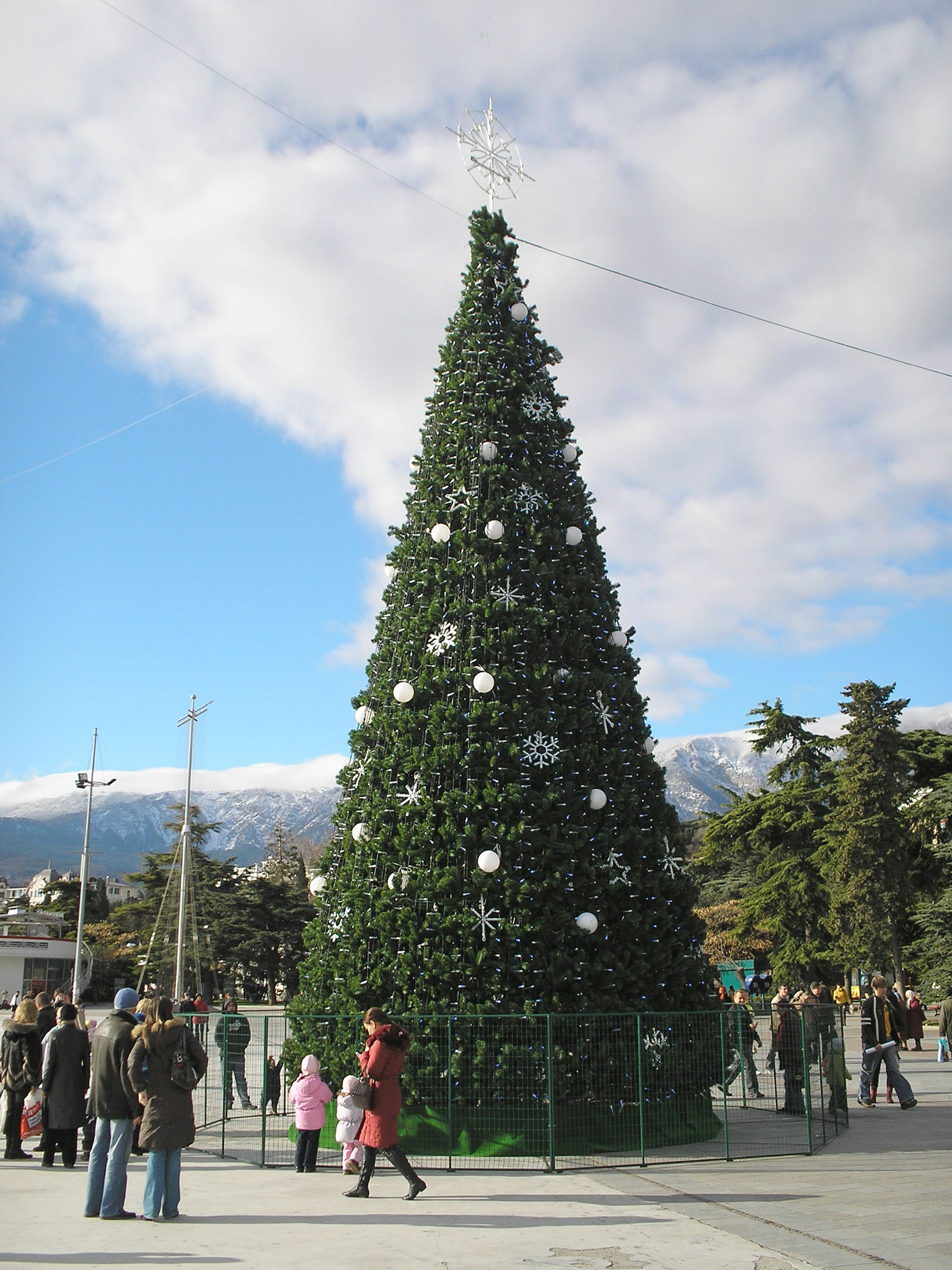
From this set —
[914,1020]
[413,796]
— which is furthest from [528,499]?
[914,1020]

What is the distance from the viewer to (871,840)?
1464 inches

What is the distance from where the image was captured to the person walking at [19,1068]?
10.6 metres

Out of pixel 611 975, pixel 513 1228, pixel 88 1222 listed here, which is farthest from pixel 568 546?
pixel 88 1222

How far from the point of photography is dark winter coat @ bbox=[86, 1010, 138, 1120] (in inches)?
301

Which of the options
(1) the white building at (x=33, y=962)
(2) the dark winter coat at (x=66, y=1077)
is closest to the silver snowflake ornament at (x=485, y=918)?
(2) the dark winter coat at (x=66, y=1077)

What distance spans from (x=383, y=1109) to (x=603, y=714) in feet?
16.2

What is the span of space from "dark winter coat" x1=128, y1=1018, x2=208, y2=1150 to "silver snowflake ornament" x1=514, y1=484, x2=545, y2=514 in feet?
22.2

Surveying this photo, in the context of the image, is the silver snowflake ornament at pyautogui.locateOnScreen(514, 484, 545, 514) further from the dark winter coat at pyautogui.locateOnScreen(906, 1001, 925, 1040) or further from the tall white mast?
the tall white mast

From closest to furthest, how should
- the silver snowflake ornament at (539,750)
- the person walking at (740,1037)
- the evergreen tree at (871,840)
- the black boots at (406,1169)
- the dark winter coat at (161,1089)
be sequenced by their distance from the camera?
the dark winter coat at (161,1089), the black boots at (406,1169), the person walking at (740,1037), the silver snowflake ornament at (539,750), the evergreen tree at (871,840)

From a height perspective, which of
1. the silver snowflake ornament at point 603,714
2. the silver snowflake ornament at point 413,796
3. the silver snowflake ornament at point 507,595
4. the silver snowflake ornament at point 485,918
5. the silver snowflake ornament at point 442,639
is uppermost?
the silver snowflake ornament at point 507,595

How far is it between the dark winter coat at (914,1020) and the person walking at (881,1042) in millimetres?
3749

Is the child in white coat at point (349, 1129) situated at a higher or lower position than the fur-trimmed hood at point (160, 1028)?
lower

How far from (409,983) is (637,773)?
136 inches

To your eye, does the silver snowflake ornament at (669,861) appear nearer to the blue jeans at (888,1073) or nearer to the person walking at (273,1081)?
the person walking at (273,1081)
